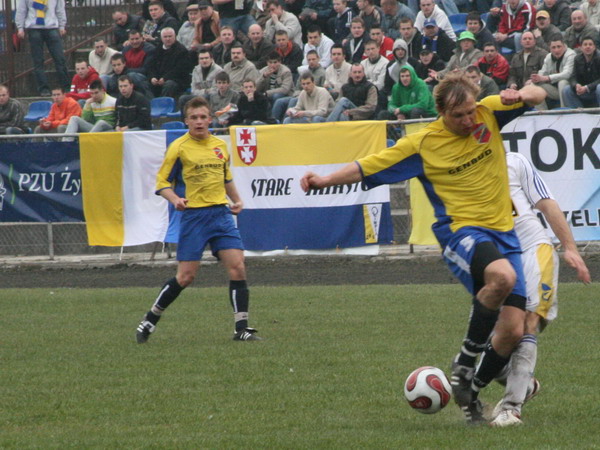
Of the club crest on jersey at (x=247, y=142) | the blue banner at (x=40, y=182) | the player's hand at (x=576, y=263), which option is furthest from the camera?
the blue banner at (x=40, y=182)

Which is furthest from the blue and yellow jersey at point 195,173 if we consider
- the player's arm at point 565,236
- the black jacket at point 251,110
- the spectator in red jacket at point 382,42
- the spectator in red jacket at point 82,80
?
the spectator in red jacket at point 82,80

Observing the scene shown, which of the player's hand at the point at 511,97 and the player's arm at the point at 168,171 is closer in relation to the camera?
the player's hand at the point at 511,97

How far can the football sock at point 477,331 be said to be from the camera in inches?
223

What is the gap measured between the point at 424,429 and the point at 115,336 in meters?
4.75

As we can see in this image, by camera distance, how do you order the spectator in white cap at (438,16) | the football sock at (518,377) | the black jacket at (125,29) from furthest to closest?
the black jacket at (125,29), the spectator in white cap at (438,16), the football sock at (518,377)

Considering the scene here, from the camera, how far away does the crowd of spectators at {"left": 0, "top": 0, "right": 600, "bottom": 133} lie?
16.3 metres

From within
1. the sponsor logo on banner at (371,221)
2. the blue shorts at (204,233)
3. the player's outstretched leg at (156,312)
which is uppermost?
the blue shorts at (204,233)

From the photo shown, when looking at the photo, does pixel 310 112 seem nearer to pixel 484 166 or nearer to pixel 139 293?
pixel 139 293

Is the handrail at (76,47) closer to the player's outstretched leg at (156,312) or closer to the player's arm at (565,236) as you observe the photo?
the player's outstretched leg at (156,312)

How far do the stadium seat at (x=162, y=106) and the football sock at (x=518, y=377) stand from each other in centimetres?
1359

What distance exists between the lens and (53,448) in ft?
17.9

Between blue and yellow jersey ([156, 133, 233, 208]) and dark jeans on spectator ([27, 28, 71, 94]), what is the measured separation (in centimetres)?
1244

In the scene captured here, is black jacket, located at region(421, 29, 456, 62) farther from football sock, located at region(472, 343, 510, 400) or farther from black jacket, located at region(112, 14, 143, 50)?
football sock, located at region(472, 343, 510, 400)

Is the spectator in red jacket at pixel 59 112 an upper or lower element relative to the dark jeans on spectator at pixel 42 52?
lower
